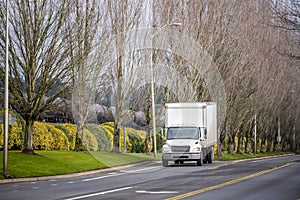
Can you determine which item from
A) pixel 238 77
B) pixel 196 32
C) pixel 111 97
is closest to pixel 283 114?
pixel 238 77

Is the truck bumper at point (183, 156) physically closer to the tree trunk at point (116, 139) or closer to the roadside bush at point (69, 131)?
the tree trunk at point (116, 139)

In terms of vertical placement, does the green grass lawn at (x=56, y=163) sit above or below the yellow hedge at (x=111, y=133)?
below

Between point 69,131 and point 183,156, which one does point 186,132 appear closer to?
point 183,156

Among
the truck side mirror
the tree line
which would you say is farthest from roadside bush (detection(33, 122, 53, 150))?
the truck side mirror

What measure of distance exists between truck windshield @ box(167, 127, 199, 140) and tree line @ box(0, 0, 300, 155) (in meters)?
5.76

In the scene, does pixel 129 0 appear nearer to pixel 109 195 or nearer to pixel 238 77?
pixel 238 77

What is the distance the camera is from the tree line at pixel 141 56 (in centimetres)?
3219

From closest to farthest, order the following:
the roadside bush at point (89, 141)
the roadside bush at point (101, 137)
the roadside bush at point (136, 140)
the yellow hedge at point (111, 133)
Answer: the roadside bush at point (89, 141) → the roadside bush at point (101, 137) → the yellow hedge at point (111, 133) → the roadside bush at point (136, 140)

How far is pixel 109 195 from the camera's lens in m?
18.5

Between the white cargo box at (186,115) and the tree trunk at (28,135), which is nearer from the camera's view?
the tree trunk at (28,135)

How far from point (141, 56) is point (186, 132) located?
32.2 ft

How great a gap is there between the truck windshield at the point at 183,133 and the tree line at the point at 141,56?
5.76 meters

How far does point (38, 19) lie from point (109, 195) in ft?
51.7

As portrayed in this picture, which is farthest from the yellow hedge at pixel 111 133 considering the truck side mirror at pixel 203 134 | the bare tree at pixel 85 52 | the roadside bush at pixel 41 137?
the truck side mirror at pixel 203 134
